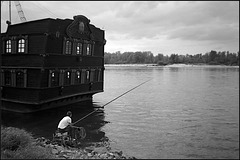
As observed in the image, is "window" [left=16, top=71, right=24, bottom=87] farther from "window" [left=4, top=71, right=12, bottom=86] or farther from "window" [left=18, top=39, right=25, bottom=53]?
"window" [left=18, top=39, right=25, bottom=53]

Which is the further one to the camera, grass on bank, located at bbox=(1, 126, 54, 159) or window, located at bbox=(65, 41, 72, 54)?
window, located at bbox=(65, 41, 72, 54)

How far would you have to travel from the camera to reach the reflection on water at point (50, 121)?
1772cm

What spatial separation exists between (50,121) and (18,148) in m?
11.3

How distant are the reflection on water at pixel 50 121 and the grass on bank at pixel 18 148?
5.42 metres

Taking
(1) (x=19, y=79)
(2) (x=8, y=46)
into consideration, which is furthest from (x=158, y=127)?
(2) (x=8, y=46)

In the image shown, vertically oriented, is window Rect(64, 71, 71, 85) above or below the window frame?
below

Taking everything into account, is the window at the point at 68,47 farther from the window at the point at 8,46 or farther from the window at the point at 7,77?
the window at the point at 7,77

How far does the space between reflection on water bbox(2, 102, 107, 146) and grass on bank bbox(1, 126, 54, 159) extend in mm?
5420

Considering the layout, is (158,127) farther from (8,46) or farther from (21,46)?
(8,46)

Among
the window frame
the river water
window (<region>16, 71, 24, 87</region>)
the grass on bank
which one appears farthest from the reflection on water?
the window frame

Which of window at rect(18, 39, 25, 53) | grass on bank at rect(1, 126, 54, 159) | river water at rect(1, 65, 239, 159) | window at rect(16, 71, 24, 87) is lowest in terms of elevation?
river water at rect(1, 65, 239, 159)

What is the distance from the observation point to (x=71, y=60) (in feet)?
81.1

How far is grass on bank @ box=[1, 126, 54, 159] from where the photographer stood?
30.5ft

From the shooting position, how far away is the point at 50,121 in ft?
69.6
